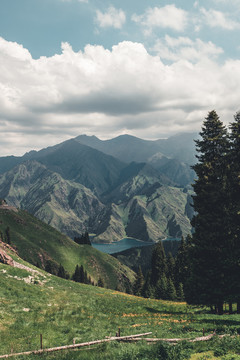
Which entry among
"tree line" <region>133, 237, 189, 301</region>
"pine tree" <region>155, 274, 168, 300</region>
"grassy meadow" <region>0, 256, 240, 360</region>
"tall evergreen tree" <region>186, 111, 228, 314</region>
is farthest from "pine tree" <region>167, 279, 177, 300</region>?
"tall evergreen tree" <region>186, 111, 228, 314</region>

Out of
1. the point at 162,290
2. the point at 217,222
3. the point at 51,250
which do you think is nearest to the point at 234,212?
the point at 217,222

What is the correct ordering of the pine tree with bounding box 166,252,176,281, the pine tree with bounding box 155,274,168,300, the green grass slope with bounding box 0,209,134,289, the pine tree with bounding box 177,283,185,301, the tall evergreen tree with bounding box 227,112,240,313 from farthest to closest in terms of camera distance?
the green grass slope with bounding box 0,209,134,289 < the pine tree with bounding box 166,252,176,281 < the pine tree with bounding box 155,274,168,300 < the pine tree with bounding box 177,283,185,301 < the tall evergreen tree with bounding box 227,112,240,313

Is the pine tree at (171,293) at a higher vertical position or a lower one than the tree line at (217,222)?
lower

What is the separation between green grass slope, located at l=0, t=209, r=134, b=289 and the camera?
14525 centimetres

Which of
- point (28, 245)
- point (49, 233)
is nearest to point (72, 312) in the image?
point (28, 245)

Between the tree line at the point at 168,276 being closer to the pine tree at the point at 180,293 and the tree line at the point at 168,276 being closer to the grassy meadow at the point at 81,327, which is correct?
the pine tree at the point at 180,293

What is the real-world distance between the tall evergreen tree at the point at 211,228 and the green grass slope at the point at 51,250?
12832 centimetres

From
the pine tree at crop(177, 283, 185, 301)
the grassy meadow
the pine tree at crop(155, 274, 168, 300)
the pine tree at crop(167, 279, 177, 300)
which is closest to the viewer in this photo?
the grassy meadow

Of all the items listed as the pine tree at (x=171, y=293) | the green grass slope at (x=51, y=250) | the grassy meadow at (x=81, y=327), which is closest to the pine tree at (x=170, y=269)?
the pine tree at (x=171, y=293)

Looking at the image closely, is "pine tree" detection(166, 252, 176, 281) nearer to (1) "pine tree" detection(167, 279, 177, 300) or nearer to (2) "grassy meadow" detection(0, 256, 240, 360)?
(1) "pine tree" detection(167, 279, 177, 300)

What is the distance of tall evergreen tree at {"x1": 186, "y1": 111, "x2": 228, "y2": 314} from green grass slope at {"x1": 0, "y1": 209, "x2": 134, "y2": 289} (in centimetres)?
12832

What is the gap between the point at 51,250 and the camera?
6235 inches

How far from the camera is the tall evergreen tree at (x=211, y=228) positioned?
25.8 metres

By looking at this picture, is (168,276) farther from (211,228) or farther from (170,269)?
(211,228)
